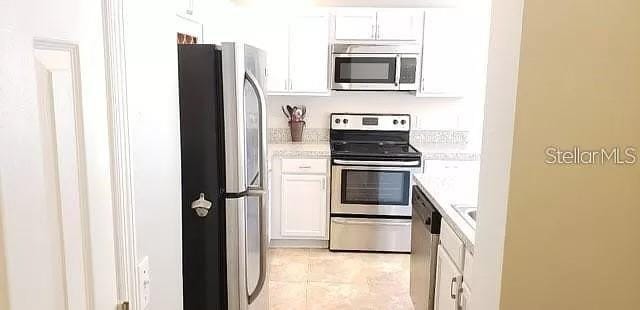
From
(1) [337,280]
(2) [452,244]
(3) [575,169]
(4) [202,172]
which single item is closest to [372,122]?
(1) [337,280]

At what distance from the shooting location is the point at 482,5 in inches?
169

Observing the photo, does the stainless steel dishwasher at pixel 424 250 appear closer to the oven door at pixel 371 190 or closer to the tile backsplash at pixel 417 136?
the oven door at pixel 371 190

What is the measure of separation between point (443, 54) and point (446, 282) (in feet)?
8.07

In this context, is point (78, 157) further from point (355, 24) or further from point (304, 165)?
point (355, 24)

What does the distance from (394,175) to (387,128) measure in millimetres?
728

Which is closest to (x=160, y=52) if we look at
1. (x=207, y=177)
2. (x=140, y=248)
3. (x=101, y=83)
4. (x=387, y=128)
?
(x=101, y=83)

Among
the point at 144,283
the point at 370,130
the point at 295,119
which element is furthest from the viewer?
the point at 370,130

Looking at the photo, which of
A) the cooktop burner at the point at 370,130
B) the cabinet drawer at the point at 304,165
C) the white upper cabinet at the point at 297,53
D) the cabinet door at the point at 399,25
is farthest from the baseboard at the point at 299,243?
the cabinet door at the point at 399,25

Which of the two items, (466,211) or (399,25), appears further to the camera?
(399,25)

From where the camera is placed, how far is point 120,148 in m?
1.05

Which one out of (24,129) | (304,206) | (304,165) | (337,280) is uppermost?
(24,129)

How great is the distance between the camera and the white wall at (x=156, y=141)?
3.77ft

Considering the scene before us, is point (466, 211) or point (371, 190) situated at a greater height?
point (466, 211)

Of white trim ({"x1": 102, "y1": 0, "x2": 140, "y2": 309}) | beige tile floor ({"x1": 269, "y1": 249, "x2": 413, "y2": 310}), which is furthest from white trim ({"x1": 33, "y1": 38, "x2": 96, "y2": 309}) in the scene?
beige tile floor ({"x1": 269, "y1": 249, "x2": 413, "y2": 310})
